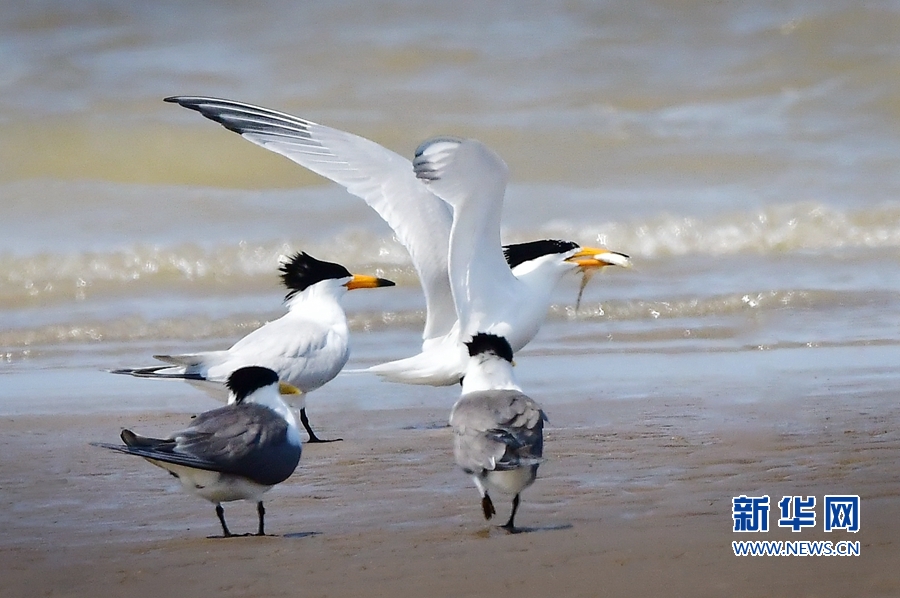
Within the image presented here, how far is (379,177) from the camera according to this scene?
539cm

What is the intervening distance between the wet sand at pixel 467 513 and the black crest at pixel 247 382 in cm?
34

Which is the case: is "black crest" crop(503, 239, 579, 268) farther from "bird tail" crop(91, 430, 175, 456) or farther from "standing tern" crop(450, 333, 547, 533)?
"bird tail" crop(91, 430, 175, 456)

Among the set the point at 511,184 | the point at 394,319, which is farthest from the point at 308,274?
the point at 511,184

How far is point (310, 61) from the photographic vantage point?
14.7 meters

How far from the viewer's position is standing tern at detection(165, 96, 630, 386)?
4.81 m

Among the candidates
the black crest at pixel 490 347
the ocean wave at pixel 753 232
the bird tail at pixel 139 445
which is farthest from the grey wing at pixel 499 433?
the ocean wave at pixel 753 232

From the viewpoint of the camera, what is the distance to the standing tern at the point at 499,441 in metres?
3.32

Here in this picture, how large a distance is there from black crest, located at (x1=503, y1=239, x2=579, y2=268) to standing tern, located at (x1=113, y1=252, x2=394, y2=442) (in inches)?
22.1

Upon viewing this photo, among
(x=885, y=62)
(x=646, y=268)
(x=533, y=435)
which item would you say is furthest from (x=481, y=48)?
(x=533, y=435)

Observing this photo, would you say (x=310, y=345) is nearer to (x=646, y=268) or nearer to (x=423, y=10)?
(x=646, y=268)

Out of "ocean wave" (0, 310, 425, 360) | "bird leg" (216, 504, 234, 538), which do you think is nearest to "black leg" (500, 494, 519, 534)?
"bird leg" (216, 504, 234, 538)

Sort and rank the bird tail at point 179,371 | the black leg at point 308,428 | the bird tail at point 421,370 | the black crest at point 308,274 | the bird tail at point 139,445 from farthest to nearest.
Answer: the black crest at point 308,274 → the bird tail at point 421,370 → the black leg at point 308,428 → the bird tail at point 179,371 → the bird tail at point 139,445

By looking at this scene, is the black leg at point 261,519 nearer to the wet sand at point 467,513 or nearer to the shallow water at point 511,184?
the wet sand at point 467,513

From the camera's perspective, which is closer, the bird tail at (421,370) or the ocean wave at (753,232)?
the bird tail at (421,370)
